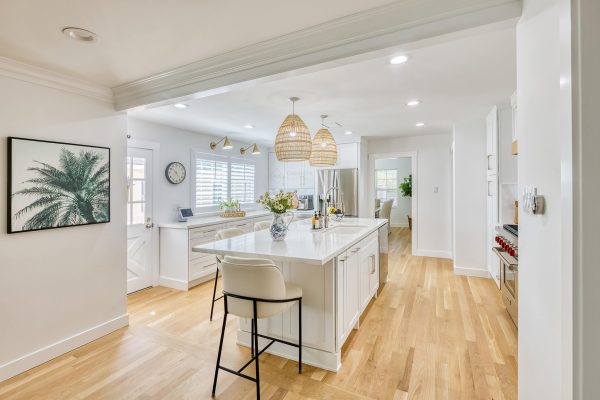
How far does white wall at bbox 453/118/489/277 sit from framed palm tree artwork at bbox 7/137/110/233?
473 centimetres

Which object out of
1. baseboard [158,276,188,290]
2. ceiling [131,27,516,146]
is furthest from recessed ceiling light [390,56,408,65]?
baseboard [158,276,188,290]

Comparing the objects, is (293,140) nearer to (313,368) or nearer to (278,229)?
(278,229)

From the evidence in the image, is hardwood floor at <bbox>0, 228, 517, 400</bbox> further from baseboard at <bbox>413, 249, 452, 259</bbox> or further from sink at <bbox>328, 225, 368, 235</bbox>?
baseboard at <bbox>413, 249, 452, 259</bbox>

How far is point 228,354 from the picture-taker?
7.84 ft

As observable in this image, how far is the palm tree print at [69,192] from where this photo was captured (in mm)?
2268

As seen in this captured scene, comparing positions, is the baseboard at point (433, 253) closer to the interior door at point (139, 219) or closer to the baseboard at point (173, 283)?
the baseboard at point (173, 283)

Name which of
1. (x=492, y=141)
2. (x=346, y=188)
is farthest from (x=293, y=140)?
(x=346, y=188)

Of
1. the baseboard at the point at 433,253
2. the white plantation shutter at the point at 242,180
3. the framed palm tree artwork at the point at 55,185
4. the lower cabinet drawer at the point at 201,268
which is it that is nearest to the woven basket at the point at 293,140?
the framed palm tree artwork at the point at 55,185

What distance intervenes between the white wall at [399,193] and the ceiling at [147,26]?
8.20 m

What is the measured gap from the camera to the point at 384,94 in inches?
122

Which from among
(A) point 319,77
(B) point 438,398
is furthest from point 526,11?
(B) point 438,398

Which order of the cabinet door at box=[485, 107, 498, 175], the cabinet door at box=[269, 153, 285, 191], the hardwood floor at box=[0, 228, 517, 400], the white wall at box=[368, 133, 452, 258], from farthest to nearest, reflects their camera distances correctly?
the cabinet door at box=[269, 153, 285, 191] → the white wall at box=[368, 133, 452, 258] → the cabinet door at box=[485, 107, 498, 175] → the hardwood floor at box=[0, 228, 517, 400]

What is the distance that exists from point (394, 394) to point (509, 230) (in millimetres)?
2094

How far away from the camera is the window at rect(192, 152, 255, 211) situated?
4996mm
